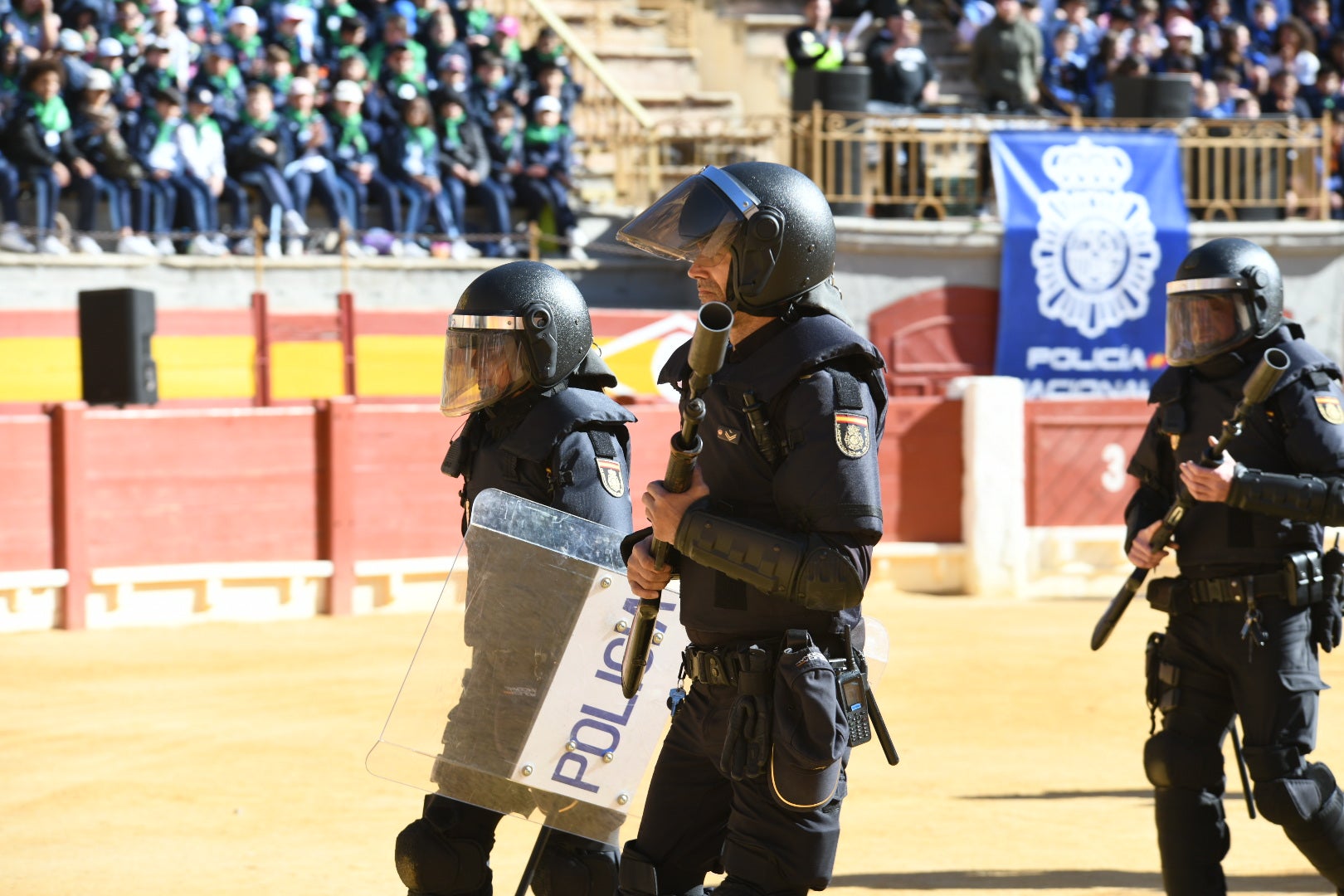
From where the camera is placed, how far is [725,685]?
3.59m

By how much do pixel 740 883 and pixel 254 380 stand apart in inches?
435

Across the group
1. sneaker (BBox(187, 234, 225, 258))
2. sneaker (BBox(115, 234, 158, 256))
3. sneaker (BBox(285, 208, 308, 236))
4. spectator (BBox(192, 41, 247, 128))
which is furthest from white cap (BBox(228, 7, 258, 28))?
sneaker (BBox(115, 234, 158, 256))

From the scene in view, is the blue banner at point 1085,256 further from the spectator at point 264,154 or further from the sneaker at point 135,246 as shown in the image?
the sneaker at point 135,246

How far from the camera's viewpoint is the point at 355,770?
7.54m

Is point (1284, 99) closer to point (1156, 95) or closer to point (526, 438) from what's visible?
point (1156, 95)

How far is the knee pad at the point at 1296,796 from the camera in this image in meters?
4.71

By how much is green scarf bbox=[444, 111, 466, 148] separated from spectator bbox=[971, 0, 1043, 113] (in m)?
5.17

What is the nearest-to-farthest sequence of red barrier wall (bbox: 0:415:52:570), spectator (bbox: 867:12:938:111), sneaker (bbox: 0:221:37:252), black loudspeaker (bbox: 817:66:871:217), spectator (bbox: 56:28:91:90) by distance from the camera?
red barrier wall (bbox: 0:415:52:570) < sneaker (bbox: 0:221:37:252) < spectator (bbox: 56:28:91:90) < black loudspeaker (bbox: 817:66:871:217) < spectator (bbox: 867:12:938:111)

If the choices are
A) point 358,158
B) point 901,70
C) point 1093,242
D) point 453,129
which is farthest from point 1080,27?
point 358,158

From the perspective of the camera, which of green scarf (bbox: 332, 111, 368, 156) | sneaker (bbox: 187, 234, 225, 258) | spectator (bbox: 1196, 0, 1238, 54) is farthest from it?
spectator (bbox: 1196, 0, 1238, 54)

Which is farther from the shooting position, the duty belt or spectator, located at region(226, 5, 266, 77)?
spectator, located at region(226, 5, 266, 77)

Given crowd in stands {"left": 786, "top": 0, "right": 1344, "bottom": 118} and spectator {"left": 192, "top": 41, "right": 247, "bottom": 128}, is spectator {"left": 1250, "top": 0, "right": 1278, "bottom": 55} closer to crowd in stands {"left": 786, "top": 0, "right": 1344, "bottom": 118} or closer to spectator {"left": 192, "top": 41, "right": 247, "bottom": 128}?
crowd in stands {"left": 786, "top": 0, "right": 1344, "bottom": 118}

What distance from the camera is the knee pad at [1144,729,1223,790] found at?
4.90 metres

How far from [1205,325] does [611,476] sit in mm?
1872
